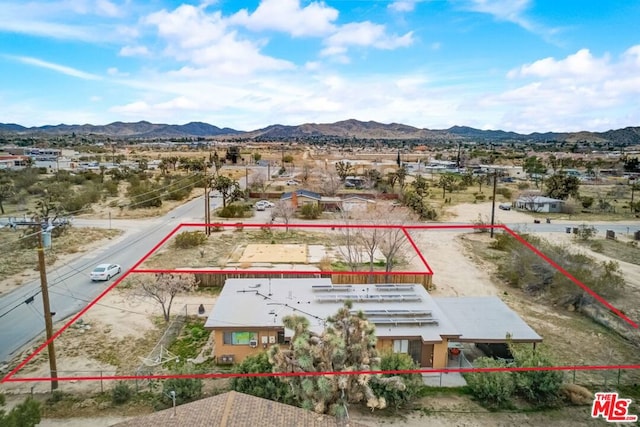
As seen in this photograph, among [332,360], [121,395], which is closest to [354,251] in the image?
[121,395]

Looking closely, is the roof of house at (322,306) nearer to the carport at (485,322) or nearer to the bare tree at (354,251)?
the carport at (485,322)

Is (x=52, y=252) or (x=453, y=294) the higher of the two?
(x=52, y=252)

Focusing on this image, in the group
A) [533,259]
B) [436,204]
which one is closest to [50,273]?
[533,259]

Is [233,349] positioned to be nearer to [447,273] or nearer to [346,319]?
[346,319]

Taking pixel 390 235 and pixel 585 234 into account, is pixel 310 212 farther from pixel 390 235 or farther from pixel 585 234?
pixel 585 234

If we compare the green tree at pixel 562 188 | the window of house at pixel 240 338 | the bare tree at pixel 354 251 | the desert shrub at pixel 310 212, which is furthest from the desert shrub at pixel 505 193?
the window of house at pixel 240 338

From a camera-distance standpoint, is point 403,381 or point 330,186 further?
point 330,186

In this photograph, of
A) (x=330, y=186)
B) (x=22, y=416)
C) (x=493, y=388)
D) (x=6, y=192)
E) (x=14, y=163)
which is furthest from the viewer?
(x=14, y=163)
